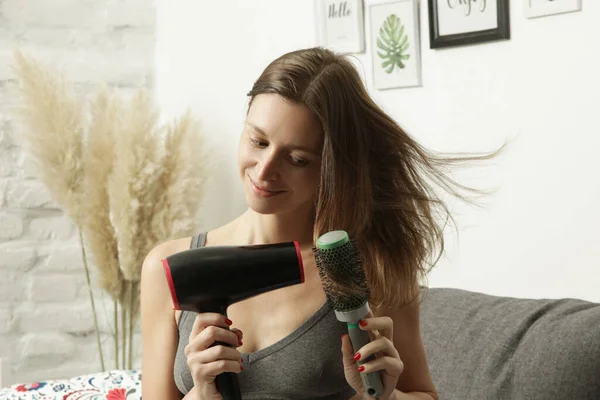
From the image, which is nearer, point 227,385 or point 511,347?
point 227,385

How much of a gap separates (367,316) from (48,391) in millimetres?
1017

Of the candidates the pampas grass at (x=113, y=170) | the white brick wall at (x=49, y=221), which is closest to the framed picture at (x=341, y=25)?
the pampas grass at (x=113, y=170)

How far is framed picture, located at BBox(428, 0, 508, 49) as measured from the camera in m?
1.86

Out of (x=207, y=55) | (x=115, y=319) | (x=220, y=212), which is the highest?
(x=207, y=55)

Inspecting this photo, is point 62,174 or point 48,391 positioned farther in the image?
point 62,174

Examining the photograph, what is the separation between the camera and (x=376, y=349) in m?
1.08

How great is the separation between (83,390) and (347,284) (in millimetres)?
1009

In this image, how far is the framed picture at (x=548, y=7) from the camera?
171 cm

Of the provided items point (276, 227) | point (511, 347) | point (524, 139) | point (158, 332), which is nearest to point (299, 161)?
point (276, 227)

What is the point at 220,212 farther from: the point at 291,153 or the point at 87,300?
the point at 291,153

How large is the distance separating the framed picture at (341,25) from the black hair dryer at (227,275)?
119 cm

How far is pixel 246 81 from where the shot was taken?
106 inches

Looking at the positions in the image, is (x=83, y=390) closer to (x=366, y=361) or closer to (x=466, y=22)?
(x=366, y=361)

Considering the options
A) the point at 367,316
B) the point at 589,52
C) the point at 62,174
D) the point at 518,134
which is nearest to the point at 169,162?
the point at 62,174
